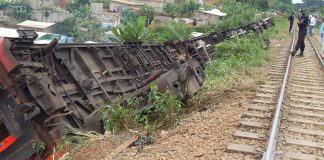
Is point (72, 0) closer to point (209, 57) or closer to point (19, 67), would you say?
point (209, 57)

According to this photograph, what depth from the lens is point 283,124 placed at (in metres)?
6.13

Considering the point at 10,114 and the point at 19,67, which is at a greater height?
the point at 19,67

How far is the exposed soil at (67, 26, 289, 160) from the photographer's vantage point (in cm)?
487

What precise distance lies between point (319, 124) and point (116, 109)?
332cm

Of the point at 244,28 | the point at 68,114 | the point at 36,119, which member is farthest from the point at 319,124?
the point at 244,28


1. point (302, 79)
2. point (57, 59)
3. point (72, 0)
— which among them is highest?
point (57, 59)

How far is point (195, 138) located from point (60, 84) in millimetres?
2434

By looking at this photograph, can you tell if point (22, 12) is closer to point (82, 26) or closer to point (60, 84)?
point (82, 26)

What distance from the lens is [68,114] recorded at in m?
5.66

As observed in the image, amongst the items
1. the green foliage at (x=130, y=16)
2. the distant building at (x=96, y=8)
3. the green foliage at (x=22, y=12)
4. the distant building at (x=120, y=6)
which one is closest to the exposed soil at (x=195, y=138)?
the green foliage at (x=130, y=16)

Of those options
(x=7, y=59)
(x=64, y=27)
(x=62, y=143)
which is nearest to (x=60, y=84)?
(x=7, y=59)

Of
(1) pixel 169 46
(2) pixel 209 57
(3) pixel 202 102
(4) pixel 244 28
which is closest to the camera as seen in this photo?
(3) pixel 202 102

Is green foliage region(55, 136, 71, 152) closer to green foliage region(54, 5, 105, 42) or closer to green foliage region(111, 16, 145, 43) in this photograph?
green foliage region(111, 16, 145, 43)

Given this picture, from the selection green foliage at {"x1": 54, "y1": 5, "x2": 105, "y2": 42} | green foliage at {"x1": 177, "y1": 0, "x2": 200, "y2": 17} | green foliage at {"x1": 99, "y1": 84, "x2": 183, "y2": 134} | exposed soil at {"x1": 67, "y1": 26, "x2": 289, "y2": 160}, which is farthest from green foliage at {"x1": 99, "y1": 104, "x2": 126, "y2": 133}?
Answer: green foliage at {"x1": 177, "y1": 0, "x2": 200, "y2": 17}
